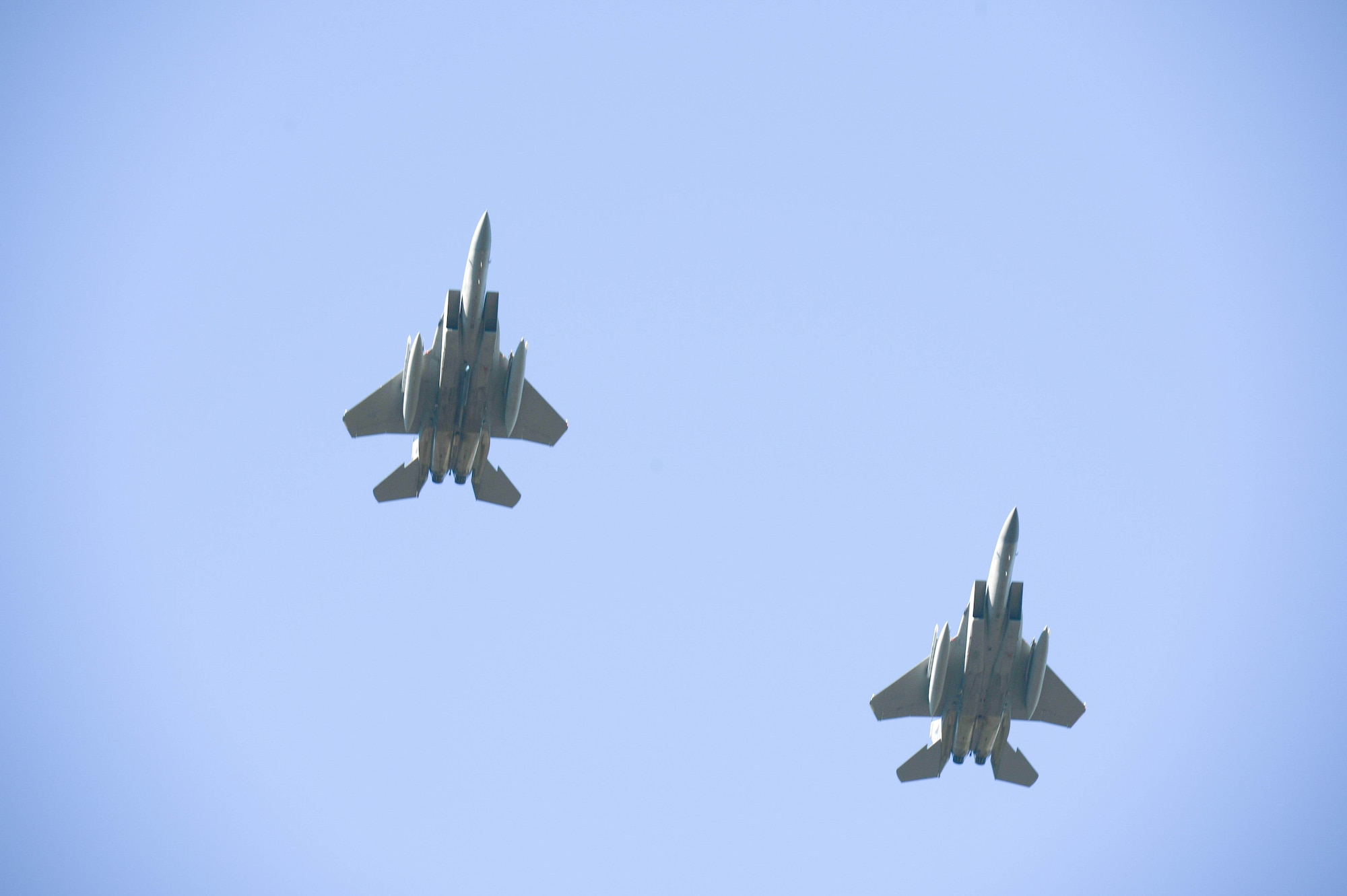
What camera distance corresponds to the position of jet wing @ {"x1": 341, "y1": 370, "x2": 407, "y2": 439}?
30.3 m

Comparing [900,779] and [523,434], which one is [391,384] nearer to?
[523,434]

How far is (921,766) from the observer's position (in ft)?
105

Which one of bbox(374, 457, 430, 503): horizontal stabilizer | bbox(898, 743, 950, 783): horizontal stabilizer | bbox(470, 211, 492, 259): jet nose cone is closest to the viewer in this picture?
bbox(470, 211, 492, 259): jet nose cone

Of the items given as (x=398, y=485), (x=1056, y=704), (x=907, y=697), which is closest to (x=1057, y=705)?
(x=1056, y=704)

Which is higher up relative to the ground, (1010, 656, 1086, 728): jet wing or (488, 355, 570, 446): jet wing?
(488, 355, 570, 446): jet wing

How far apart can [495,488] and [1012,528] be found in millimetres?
13408

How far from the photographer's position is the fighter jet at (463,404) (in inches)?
1081

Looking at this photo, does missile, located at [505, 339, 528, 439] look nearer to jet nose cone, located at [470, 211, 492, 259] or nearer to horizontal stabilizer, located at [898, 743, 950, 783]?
jet nose cone, located at [470, 211, 492, 259]

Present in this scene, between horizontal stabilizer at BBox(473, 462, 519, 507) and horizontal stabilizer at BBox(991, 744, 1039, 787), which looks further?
horizontal stabilizer at BBox(991, 744, 1039, 787)

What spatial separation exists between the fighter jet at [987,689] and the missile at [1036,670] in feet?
0.06

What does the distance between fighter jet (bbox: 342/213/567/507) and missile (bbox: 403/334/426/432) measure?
2cm

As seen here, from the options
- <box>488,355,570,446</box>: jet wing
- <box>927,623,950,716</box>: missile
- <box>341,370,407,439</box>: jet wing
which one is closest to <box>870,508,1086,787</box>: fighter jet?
<box>927,623,950,716</box>: missile

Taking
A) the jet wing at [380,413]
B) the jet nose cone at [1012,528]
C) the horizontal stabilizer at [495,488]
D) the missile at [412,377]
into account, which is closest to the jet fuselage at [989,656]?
the jet nose cone at [1012,528]

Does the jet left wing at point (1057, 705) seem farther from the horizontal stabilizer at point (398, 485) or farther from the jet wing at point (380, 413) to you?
the jet wing at point (380, 413)
